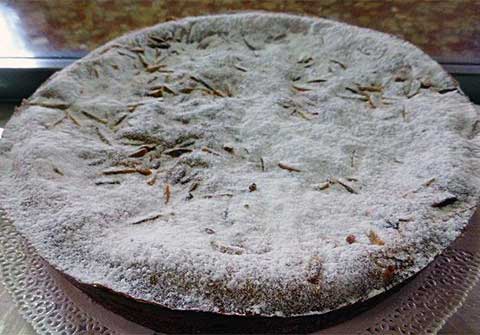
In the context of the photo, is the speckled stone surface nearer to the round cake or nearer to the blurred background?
the blurred background

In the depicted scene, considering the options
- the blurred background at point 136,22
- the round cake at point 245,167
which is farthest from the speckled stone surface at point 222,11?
the round cake at point 245,167

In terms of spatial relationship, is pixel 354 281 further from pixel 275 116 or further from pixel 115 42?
pixel 115 42

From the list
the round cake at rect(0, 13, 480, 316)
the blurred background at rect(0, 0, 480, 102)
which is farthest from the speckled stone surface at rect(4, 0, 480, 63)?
the round cake at rect(0, 13, 480, 316)

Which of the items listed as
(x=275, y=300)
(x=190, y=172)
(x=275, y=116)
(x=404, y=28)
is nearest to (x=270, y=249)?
(x=275, y=300)

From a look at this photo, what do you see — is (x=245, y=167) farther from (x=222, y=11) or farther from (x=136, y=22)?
(x=136, y=22)

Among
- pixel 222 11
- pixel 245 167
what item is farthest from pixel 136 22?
pixel 245 167

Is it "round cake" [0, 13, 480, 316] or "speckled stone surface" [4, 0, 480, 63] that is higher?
"speckled stone surface" [4, 0, 480, 63]
